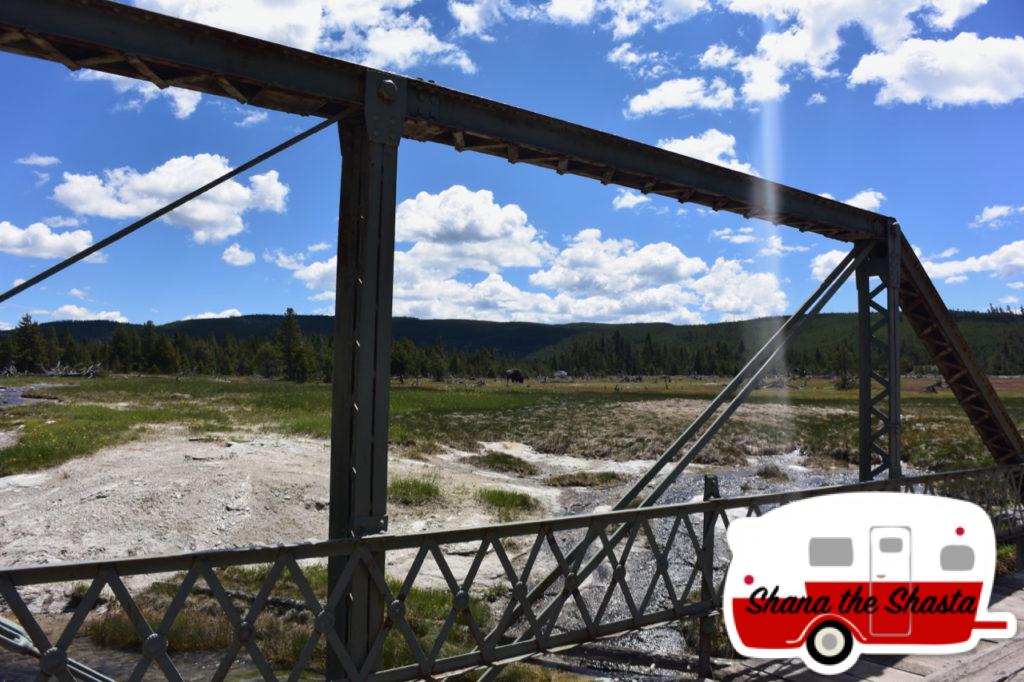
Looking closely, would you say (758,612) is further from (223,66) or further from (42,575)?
(223,66)

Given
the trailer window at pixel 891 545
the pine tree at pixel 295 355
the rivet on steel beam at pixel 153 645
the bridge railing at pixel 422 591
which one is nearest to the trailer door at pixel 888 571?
the trailer window at pixel 891 545

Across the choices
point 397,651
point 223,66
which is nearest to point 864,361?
point 397,651

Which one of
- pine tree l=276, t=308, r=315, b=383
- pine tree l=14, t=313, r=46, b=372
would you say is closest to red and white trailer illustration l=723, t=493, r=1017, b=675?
pine tree l=276, t=308, r=315, b=383

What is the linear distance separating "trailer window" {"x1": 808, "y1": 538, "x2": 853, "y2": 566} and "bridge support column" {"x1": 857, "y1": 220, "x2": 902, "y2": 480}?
501cm

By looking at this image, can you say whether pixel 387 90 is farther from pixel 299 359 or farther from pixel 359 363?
pixel 299 359

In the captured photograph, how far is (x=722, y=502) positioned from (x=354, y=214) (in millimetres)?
4850

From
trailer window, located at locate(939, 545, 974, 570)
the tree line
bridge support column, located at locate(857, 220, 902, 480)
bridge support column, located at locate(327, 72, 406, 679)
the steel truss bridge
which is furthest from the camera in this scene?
the tree line

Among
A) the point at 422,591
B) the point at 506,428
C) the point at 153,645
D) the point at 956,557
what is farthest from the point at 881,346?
the point at 506,428

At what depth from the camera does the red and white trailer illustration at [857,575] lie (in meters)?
6.11

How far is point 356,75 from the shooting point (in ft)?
19.1

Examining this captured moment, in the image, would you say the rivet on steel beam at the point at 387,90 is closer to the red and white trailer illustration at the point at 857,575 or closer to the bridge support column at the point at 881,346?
the red and white trailer illustration at the point at 857,575

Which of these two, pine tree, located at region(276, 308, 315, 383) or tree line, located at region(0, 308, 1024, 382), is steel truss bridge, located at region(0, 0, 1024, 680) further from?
pine tree, located at region(276, 308, 315, 383)

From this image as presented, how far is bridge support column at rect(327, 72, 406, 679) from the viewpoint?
18.4ft

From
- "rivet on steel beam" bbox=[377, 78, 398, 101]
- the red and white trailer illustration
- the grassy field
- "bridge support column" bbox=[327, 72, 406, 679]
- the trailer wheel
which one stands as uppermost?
"rivet on steel beam" bbox=[377, 78, 398, 101]
